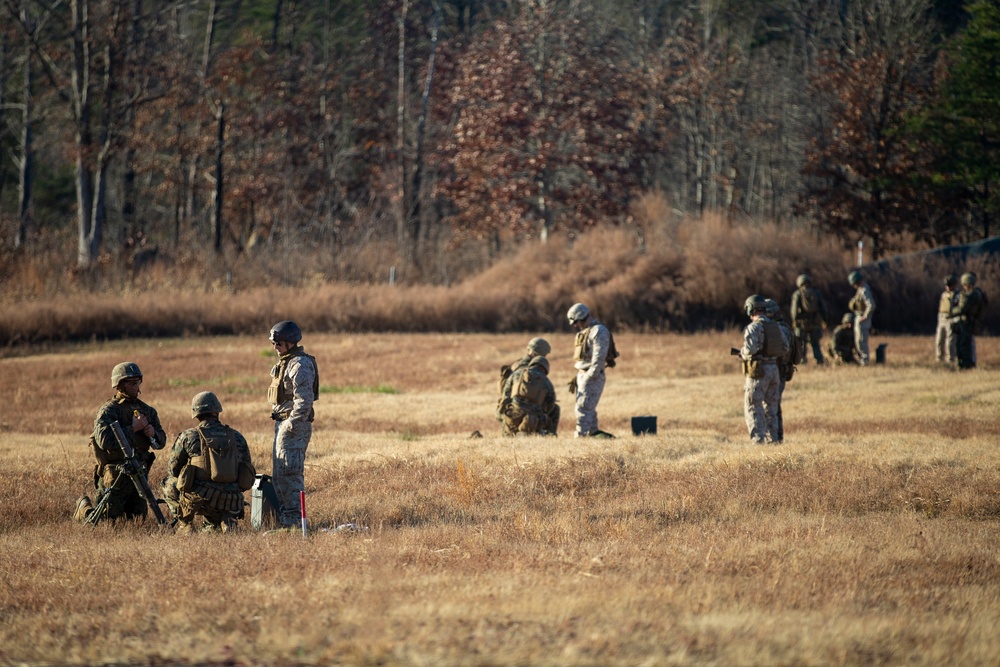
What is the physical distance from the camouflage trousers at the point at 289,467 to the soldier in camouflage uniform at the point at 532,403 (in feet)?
18.6

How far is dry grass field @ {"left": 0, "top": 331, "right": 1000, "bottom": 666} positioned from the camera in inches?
271

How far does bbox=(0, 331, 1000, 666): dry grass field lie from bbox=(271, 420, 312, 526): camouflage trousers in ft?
1.49

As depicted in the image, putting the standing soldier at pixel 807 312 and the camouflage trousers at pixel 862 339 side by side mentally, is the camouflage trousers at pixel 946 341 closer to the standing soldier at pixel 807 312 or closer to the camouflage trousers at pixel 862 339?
the camouflage trousers at pixel 862 339

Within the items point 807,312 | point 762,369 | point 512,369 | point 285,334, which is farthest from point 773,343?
point 807,312

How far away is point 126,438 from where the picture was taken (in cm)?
1120

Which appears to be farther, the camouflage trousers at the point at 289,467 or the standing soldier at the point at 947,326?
the standing soldier at the point at 947,326

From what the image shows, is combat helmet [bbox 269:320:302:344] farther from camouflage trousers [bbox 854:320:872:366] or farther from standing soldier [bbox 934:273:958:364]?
camouflage trousers [bbox 854:320:872:366]

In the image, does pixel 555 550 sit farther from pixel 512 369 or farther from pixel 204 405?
pixel 512 369

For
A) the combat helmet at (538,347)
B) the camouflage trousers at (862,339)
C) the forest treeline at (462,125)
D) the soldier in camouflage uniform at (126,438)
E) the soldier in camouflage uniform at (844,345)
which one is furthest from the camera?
the forest treeline at (462,125)

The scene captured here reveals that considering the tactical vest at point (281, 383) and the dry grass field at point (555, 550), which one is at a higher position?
the tactical vest at point (281, 383)

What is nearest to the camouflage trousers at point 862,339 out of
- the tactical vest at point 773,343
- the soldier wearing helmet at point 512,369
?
the tactical vest at point 773,343

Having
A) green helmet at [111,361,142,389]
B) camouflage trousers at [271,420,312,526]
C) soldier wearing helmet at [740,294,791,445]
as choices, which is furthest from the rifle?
soldier wearing helmet at [740,294,791,445]

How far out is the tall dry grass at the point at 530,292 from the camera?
3338cm

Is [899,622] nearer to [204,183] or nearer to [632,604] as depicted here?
[632,604]
